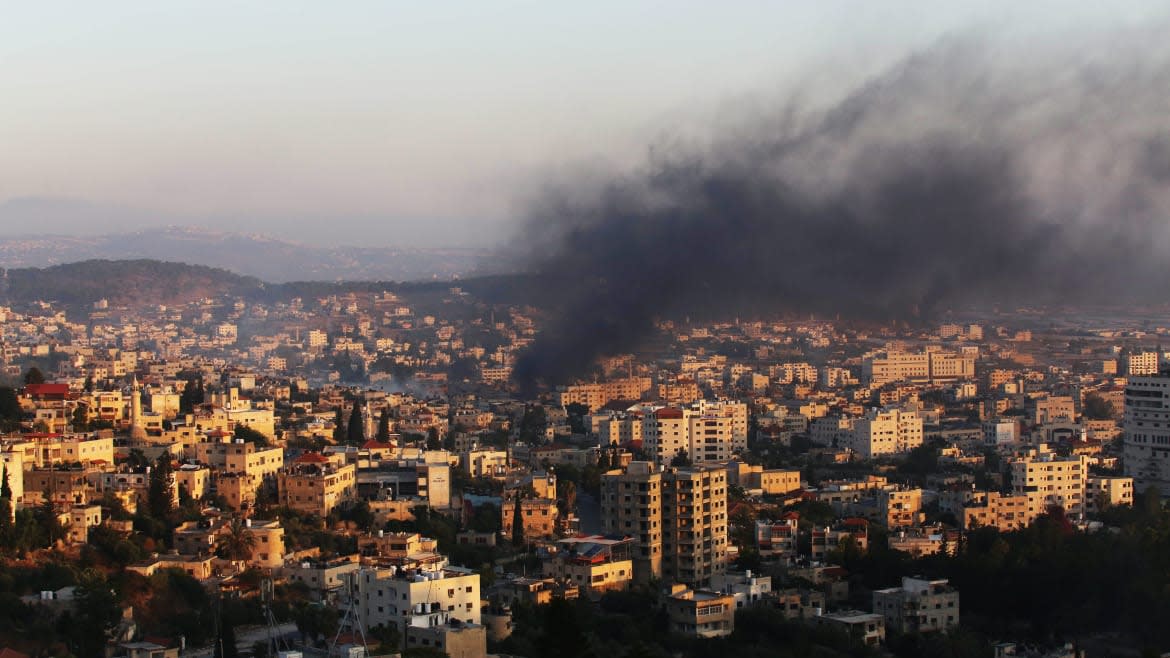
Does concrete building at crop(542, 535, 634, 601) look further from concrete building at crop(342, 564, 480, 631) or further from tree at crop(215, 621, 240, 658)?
tree at crop(215, 621, 240, 658)

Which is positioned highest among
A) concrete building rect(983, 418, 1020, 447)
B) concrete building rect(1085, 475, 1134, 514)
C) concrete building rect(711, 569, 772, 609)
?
concrete building rect(983, 418, 1020, 447)

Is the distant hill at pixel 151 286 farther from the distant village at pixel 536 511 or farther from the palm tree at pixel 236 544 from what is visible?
the palm tree at pixel 236 544

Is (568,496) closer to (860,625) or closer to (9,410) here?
(9,410)

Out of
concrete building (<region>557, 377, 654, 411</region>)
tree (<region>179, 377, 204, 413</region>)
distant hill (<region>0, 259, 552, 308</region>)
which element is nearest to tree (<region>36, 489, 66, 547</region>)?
tree (<region>179, 377, 204, 413</region>)

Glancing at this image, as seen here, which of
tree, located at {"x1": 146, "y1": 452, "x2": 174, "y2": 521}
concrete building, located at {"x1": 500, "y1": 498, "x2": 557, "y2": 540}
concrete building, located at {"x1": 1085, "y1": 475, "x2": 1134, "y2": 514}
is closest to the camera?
tree, located at {"x1": 146, "y1": 452, "x2": 174, "y2": 521}

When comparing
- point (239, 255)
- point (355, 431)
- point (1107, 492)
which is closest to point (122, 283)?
point (239, 255)

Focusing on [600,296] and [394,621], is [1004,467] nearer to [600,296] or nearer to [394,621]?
[394,621]
